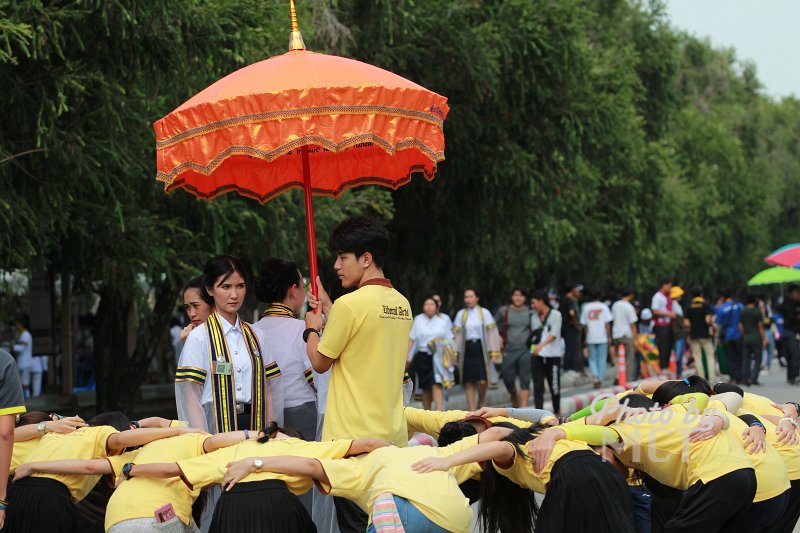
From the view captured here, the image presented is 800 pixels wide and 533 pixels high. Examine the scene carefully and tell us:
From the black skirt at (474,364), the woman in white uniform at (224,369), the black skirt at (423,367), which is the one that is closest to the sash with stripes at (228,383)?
the woman in white uniform at (224,369)

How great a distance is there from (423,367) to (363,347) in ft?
36.2

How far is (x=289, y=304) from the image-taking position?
759 cm

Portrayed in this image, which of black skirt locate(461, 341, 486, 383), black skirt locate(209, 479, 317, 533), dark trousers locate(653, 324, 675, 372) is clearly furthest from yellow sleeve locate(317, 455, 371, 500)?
dark trousers locate(653, 324, 675, 372)

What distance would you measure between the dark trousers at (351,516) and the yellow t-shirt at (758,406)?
9.03ft

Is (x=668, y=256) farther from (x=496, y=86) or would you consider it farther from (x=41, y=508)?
(x=41, y=508)

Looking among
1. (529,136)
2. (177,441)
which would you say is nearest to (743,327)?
(529,136)

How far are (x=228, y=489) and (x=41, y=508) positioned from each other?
3.60 feet

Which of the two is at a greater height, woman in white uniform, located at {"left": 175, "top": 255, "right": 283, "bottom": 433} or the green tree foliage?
the green tree foliage

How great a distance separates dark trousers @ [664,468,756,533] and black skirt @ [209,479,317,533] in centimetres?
206

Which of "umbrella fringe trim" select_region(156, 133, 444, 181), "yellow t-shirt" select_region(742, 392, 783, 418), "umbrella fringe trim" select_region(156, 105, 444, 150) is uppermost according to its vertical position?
"umbrella fringe trim" select_region(156, 105, 444, 150)

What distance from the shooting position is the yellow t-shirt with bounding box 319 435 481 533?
528 centimetres

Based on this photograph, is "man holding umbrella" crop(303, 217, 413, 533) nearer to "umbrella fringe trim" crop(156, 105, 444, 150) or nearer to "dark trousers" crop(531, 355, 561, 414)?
"umbrella fringe trim" crop(156, 105, 444, 150)

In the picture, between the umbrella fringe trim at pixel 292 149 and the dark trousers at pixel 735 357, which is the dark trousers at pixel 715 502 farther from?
the dark trousers at pixel 735 357

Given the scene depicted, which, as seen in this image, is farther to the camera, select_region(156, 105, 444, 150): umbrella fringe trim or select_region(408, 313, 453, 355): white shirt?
select_region(408, 313, 453, 355): white shirt
